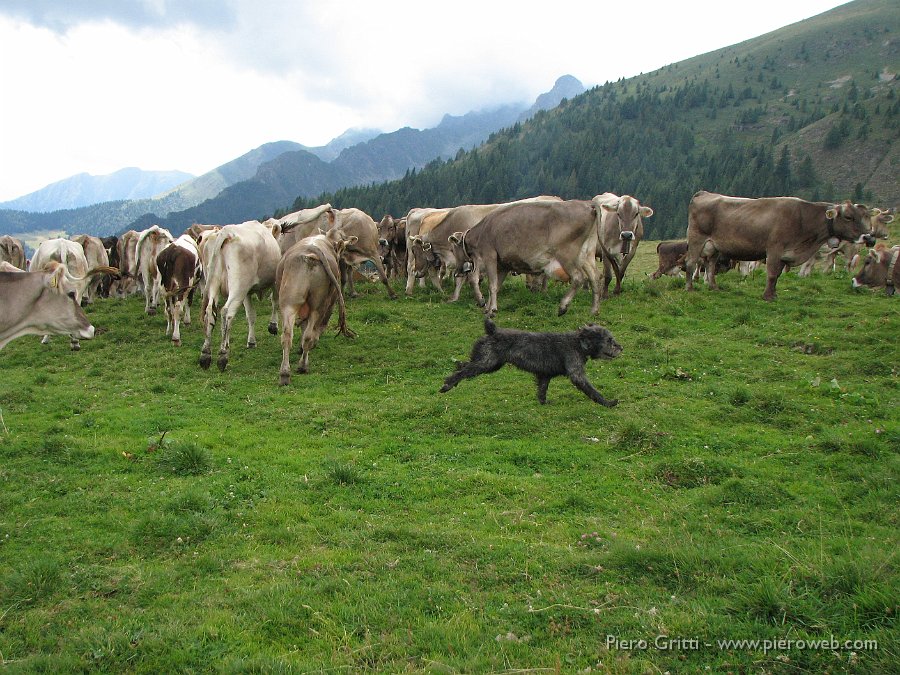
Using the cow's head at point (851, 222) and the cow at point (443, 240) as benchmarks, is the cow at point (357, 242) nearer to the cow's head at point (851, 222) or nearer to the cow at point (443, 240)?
the cow at point (443, 240)

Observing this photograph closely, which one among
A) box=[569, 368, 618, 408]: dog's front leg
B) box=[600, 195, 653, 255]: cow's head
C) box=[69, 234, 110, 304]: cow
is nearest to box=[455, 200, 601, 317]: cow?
box=[600, 195, 653, 255]: cow's head

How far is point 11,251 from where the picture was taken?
69.5 ft

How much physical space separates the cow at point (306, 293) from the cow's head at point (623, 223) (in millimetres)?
7989

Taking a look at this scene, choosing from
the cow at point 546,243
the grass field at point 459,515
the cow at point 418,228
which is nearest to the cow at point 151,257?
the grass field at point 459,515

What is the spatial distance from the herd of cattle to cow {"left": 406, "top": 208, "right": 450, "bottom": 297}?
63 mm

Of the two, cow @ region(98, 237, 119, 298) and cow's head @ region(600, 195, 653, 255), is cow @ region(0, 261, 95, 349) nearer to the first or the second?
cow's head @ region(600, 195, 653, 255)

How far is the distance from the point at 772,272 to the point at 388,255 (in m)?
13.1

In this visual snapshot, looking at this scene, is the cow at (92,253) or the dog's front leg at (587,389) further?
the cow at (92,253)

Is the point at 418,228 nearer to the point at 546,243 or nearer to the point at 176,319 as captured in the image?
the point at 546,243

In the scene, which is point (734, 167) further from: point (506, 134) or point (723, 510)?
point (723, 510)

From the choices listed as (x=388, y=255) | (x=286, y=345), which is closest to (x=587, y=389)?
(x=286, y=345)

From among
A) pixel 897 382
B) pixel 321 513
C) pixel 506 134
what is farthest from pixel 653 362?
pixel 506 134

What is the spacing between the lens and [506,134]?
7505 inches

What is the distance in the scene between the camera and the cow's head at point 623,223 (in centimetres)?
1617
